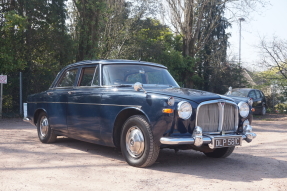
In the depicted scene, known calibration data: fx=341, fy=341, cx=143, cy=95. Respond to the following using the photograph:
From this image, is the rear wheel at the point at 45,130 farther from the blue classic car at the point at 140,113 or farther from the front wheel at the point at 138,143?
the front wheel at the point at 138,143

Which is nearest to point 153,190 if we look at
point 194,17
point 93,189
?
point 93,189

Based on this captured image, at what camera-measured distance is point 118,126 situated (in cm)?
580

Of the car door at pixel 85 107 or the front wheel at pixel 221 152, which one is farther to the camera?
the front wheel at pixel 221 152

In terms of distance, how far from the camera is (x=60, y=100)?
7.12 m

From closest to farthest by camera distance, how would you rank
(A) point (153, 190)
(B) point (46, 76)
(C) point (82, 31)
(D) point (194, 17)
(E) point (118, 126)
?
(A) point (153, 190)
(E) point (118, 126)
(B) point (46, 76)
(C) point (82, 31)
(D) point (194, 17)

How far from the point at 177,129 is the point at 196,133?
286 mm

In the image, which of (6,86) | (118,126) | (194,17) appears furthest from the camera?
(194,17)

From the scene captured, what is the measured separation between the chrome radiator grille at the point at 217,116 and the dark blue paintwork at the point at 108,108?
12cm

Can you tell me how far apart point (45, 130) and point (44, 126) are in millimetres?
99

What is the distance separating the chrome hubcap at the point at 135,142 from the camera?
17.4 ft

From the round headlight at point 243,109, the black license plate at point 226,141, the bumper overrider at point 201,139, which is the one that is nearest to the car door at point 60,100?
the bumper overrider at point 201,139

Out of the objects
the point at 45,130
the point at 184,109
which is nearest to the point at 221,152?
the point at 184,109

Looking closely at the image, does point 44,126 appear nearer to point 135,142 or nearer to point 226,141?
point 135,142

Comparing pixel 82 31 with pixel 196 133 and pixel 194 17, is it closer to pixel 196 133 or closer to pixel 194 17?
pixel 194 17
